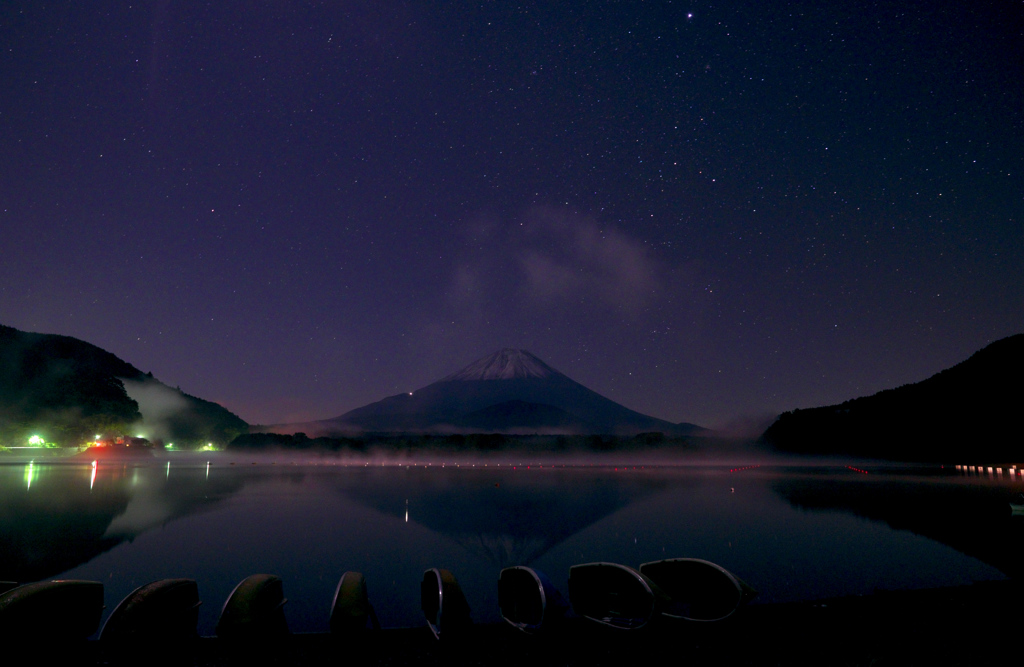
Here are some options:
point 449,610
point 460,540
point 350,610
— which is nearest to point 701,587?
point 449,610

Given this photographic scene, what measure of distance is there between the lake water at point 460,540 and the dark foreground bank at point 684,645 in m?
5.47

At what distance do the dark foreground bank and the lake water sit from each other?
5.47 metres

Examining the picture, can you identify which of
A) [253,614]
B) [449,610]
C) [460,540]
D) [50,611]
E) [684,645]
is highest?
[50,611]

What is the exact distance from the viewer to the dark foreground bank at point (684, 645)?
474 inches

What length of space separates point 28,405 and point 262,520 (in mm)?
117703

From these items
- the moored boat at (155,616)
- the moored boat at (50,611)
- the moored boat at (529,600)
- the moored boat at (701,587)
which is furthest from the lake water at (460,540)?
the moored boat at (701,587)

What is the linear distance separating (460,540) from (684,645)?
78.9 feet

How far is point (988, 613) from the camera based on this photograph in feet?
49.3

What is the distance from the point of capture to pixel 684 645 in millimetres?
13211

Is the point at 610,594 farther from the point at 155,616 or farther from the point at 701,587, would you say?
the point at 155,616

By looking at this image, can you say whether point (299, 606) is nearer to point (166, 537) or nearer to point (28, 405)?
point (166, 537)

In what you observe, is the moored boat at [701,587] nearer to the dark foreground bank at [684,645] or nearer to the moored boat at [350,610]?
the dark foreground bank at [684,645]

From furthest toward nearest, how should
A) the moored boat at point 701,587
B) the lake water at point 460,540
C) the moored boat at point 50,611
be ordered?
the lake water at point 460,540 < the moored boat at point 701,587 < the moored boat at point 50,611

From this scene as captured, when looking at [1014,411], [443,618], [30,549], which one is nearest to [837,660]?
[443,618]
